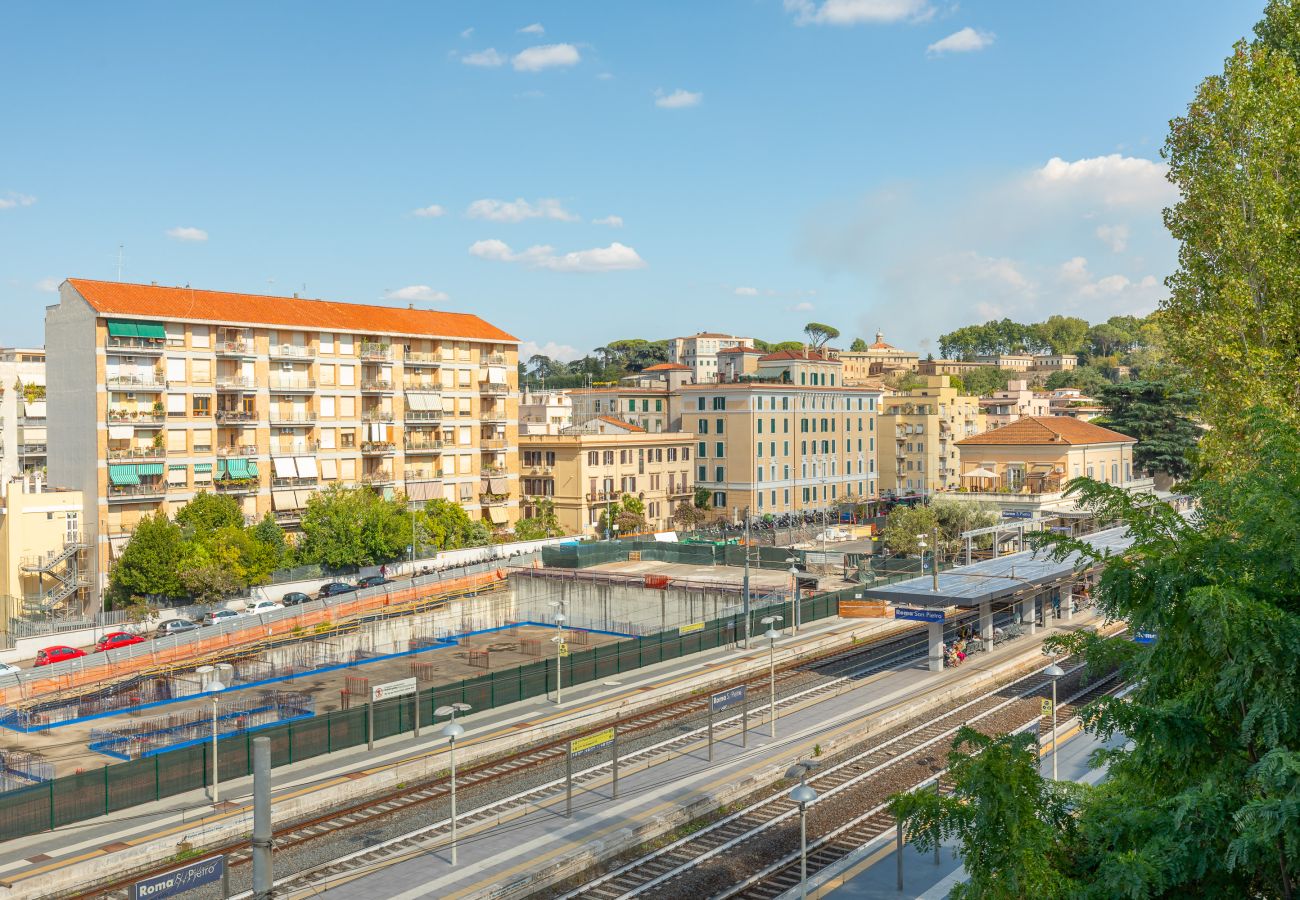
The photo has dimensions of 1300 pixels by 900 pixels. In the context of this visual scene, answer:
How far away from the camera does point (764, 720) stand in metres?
35.6

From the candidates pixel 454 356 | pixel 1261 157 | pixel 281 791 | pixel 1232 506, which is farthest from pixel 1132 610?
pixel 454 356

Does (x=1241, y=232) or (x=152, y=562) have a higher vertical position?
(x=1241, y=232)

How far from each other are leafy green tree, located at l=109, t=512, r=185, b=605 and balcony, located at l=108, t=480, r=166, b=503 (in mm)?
4740

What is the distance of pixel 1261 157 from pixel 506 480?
6068 cm

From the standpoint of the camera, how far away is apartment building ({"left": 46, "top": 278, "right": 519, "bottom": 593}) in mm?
61281

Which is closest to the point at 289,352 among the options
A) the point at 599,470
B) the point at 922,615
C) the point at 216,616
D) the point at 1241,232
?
the point at 216,616

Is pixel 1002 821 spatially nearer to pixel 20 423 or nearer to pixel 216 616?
pixel 216 616

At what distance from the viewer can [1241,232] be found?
28.0 m

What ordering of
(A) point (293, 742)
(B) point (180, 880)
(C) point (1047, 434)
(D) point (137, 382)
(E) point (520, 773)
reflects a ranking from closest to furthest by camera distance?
(B) point (180, 880), (E) point (520, 773), (A) point (293, 742), (D) point (137, 382), (C) point (1047, 434)

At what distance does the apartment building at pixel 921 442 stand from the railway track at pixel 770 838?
73.8m

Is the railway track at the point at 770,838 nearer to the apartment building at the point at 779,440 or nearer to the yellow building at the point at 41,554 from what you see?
the yellow building at the point at 41,554

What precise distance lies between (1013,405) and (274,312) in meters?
96.7

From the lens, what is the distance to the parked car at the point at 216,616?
5389 cm

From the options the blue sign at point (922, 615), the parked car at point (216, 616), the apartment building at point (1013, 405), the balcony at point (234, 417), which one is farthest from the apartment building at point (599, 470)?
the apartment building at point (1013, 405)
